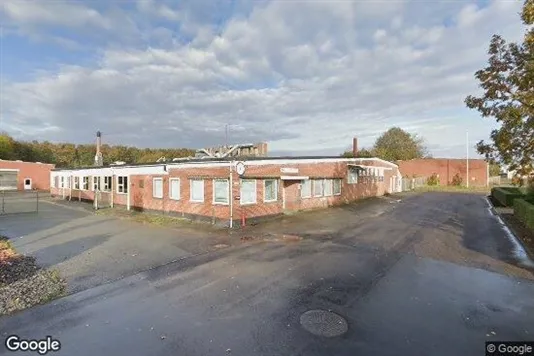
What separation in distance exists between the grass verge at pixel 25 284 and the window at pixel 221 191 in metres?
8.64

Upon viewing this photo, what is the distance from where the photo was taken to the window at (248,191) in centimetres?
1772

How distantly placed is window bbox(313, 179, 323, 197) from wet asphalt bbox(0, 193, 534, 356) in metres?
11.9

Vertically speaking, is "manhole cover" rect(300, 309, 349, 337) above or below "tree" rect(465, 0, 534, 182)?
below

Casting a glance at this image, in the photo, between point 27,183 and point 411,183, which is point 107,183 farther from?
point 411,183

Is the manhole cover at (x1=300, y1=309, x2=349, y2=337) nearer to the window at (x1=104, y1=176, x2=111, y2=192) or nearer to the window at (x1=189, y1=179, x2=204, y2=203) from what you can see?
the window at (x1=189, y1=179, x2=204, y2=203)

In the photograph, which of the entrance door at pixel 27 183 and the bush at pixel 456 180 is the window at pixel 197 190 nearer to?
the entrance door at pixel 27 183

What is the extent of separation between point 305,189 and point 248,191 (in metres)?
6.08

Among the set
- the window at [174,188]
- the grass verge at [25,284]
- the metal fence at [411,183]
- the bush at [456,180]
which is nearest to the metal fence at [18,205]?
the window at [174,188]

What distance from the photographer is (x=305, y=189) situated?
22953 millimetres

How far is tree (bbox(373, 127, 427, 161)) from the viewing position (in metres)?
74.1

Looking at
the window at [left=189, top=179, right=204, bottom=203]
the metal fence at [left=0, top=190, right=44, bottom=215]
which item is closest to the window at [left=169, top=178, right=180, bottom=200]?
the window at [left=189, top=179, right=204, bottom=203]

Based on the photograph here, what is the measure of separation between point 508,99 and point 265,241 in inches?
412

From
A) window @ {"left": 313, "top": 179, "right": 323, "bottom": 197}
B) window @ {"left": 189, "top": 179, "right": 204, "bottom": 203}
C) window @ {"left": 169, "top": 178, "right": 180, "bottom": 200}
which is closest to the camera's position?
window @ {"left": 189, "top": 179, "right": 204, "bottom": 203}

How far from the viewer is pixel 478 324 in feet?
20.7
